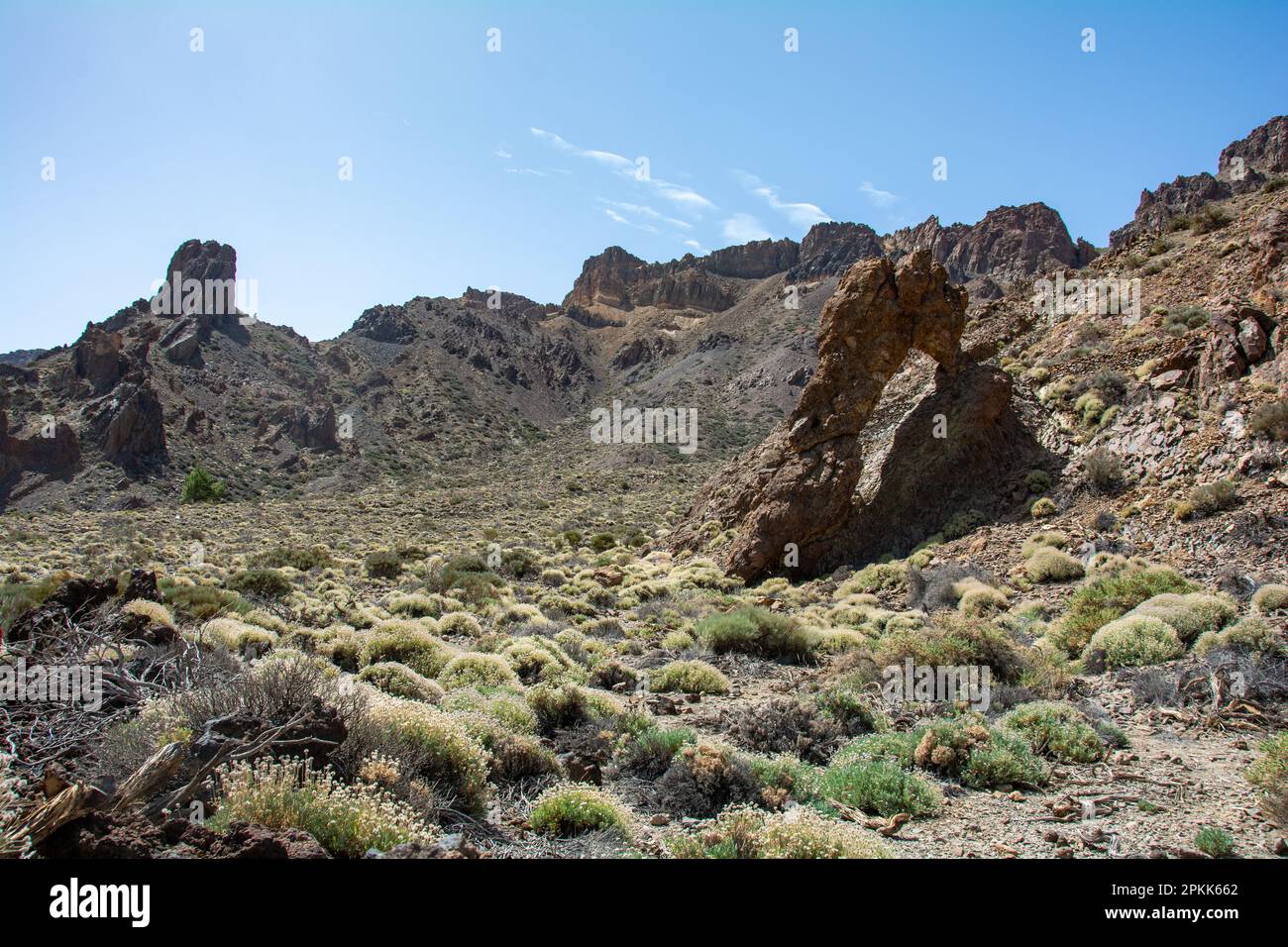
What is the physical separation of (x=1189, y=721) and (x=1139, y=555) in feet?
19.7

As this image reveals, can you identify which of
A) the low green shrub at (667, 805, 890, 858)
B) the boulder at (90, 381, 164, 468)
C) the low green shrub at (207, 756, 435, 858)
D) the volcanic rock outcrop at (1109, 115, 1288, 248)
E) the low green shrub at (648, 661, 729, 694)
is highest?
the volcanic rock outcrop at (1109, 115, 1288, 248)

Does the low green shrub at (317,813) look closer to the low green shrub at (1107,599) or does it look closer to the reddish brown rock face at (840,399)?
the low green shrub at (1107,599)

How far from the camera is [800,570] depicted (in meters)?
16.9

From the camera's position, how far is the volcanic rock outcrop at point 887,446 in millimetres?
16938

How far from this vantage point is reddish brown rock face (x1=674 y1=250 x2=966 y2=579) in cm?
1692

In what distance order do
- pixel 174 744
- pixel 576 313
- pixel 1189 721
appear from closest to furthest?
pixel 174 744 → pixel 1189 721 → pixel 576 313

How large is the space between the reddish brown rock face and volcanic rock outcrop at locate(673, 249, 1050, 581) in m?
0.03

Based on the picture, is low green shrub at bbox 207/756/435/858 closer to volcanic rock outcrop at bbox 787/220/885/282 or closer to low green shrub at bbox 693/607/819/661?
low green shrub at bbox 693/607/819/661

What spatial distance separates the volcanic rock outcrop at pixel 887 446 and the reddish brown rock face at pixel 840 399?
3cm

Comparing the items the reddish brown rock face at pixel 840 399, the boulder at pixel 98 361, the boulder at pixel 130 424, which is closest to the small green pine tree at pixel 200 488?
the boulder at pixel 130 424

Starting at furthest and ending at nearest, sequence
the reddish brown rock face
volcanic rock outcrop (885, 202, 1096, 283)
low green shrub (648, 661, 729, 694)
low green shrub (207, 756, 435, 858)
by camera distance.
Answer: volcanic rock outcrop (885, 202, 1096, 283) → the reddish brown rock face → low green shrub (648, 661, 729, 694) → low green shrub (207, 756, 435, 858)

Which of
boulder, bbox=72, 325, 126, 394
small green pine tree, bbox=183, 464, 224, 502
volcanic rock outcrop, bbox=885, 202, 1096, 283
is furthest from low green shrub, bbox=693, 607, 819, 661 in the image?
volcanic rock outcrop, bbox=885, 202, 1096, 283
